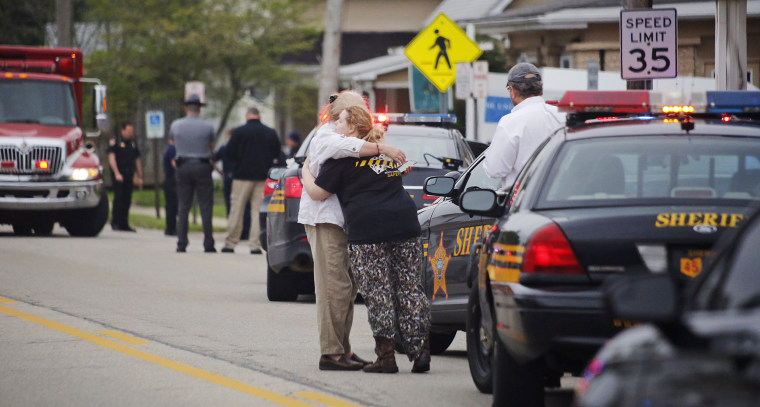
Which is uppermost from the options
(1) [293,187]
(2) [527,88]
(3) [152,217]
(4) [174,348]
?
(2) [527,88]

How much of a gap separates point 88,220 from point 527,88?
1363 cm

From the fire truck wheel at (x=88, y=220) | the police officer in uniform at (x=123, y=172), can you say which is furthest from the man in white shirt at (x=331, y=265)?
the police officer in uniform at (x=123, y=172)

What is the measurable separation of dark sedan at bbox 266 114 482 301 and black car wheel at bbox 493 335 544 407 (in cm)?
534

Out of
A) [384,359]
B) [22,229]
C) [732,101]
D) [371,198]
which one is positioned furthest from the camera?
[22,229]

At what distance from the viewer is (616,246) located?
561 cm

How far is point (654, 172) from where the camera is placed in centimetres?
603

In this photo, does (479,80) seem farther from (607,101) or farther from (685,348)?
(685,348)

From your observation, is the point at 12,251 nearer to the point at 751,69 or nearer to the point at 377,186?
the point at 377,186

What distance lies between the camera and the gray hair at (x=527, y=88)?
30.0 ft

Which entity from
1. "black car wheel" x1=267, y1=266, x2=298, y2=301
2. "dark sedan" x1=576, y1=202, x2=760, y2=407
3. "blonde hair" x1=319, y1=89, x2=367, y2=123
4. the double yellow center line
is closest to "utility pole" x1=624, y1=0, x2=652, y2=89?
"black car wheel" x1=267, y1=266, x2=298, y2=301

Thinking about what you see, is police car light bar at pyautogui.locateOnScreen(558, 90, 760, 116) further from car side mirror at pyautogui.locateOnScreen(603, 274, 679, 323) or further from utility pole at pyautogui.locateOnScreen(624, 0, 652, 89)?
utility pole at pyautogui.locateOnScreen(624, 0, 652, 89)

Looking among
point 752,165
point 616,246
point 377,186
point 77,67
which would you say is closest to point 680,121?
point 752,165

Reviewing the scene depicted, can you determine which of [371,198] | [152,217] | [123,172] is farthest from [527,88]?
[152,217]

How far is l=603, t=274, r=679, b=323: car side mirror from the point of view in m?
3.41
